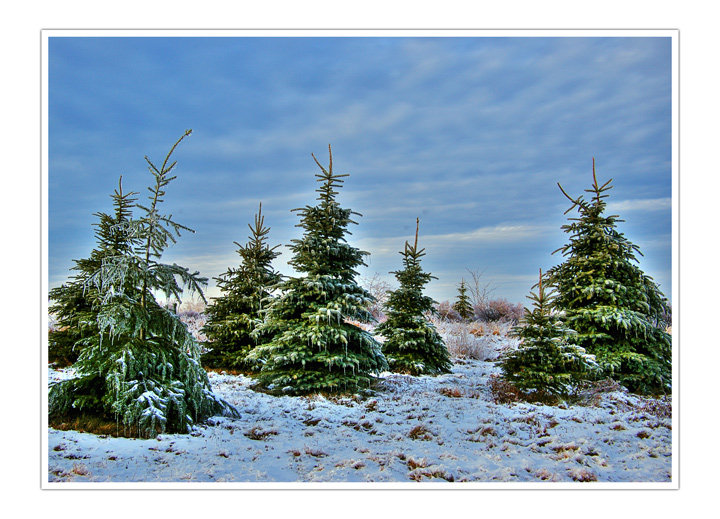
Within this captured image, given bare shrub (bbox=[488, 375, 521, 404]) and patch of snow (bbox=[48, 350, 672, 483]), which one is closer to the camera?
patch of snow (bbox=[48, 350, 672, 483])

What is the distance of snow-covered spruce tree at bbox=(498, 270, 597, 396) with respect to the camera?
839 centimetres

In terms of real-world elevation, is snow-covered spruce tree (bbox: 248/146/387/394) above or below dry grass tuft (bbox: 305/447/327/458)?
above

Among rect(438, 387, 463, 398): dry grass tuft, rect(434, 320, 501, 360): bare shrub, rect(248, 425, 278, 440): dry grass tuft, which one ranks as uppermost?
rect(248, 425, 278, 440): dry grass tuft

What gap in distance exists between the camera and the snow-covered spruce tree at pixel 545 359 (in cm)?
839

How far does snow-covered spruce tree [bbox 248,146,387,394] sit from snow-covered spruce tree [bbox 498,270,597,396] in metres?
2.94

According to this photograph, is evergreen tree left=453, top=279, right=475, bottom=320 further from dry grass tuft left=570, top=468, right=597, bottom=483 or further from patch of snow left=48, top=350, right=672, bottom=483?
dry grass tuft left=570, top=468, right=597, bottom=483

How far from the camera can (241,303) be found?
12.5 meters

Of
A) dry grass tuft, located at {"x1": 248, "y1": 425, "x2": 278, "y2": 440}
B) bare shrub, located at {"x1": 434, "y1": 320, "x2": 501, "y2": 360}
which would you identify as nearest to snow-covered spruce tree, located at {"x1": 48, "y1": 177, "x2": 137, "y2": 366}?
dry grass tuft, located at {"x1": 248, "y1": 425, "x2": 278, "y2": 440}

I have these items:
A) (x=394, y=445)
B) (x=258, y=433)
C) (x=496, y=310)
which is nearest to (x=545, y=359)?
(x=394, y=445)

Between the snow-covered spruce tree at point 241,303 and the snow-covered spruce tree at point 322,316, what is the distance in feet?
8.22

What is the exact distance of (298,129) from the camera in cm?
851
